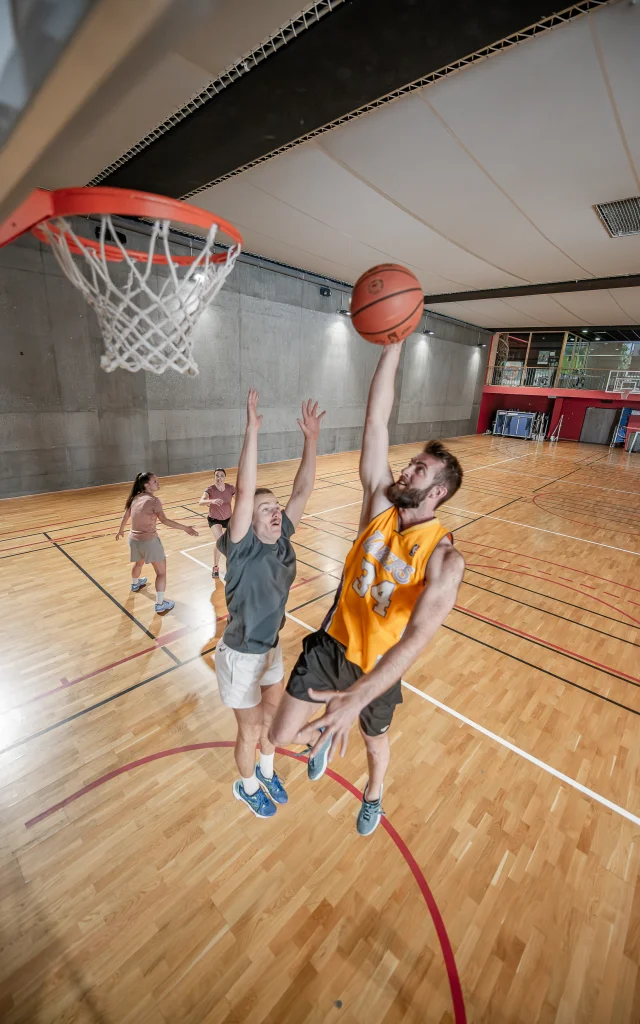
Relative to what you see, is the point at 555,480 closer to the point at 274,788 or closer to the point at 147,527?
the point at 147,527

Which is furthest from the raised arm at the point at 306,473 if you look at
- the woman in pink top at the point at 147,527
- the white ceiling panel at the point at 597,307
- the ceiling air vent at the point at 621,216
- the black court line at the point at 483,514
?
the white ceiling panel at the point at 597,307

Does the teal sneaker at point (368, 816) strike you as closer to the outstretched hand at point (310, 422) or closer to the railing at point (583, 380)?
the outstretched hand at point (310, 422)

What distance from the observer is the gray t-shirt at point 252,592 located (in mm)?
2362

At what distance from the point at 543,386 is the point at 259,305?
679 inches

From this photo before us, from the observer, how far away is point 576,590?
595cm

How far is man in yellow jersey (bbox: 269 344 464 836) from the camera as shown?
198 cm

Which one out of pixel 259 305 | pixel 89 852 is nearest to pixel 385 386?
pixel 89 852

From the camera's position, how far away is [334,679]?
2367mm

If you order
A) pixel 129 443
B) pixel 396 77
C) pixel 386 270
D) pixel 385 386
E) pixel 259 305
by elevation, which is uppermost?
pixel 396 77

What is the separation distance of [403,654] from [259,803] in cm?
157

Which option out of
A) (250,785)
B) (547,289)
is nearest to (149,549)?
(250,785)

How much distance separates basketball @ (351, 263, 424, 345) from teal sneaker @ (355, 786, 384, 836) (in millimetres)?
2732

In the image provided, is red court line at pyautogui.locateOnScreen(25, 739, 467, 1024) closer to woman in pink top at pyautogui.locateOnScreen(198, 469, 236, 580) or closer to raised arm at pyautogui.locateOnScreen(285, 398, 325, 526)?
raised arm at pyautogui.locateOnScreen(285, 398, 325, 526)

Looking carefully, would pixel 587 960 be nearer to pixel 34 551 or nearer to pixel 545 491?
pixel 34 551
